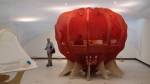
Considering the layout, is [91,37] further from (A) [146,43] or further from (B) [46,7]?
(A) [146,43]

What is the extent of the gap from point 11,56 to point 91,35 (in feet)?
17.4

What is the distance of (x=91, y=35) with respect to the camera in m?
7.76

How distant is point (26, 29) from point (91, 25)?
564cm

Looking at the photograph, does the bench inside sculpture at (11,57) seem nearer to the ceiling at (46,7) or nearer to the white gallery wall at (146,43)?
the ceiling at (46,7)

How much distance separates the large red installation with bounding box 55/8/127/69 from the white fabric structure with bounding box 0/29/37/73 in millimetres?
5072

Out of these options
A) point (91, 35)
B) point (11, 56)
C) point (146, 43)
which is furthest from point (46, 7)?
point (11, 56)

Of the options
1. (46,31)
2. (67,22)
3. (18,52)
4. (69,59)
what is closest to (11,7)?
(67,22)

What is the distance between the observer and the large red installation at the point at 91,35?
7.77 metres

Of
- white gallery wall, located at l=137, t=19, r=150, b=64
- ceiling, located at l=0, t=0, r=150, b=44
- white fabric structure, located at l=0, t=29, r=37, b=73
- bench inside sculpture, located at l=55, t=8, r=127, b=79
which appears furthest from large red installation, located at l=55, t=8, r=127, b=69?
white fabric structure, located at l=0, t=29, r=37, b=73

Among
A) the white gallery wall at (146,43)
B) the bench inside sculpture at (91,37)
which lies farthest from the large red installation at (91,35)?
the white gallery wall at (146,43)

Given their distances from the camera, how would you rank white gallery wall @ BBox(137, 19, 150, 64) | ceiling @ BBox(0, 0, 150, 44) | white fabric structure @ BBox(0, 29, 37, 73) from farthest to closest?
white gallery wall @ BBox(137, 19, 150, 64) < ceiling @ BBox(0, 0, 150, 44) < white fabric structure @ BBox(0, 29, 37, 73)

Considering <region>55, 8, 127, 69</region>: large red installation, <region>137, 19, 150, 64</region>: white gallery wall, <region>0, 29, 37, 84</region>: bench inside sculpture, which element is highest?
<region>0, 29, 37, 84</region>: bench inside sculpture

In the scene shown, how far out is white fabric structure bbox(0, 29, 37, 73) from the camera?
255cm

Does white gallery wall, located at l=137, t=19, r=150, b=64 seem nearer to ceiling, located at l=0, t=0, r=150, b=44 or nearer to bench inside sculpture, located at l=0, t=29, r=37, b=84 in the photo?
ceiling, located at l=0, t=0, r=150, b=44
